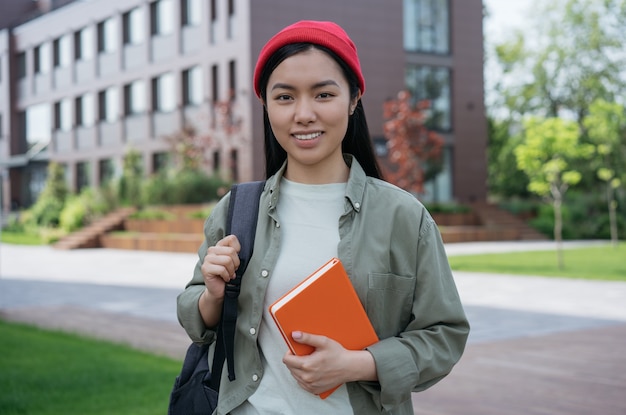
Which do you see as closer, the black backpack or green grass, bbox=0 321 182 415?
the black backpack

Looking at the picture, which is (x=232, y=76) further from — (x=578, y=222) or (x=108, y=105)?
(x=578, y=222)

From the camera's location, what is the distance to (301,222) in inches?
79.9

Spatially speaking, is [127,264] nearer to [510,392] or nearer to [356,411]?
→ [510,392]

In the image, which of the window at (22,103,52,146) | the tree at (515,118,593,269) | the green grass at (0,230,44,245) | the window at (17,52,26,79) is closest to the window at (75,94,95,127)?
the window at (22,103,52,146)

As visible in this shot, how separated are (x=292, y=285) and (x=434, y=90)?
31.9m

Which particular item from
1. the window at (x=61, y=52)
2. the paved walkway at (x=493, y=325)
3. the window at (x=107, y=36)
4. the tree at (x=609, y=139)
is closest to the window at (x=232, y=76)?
the window at (x=107, y=36)

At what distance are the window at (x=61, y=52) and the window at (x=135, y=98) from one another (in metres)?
5.44

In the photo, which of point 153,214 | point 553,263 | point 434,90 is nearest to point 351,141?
point 553,263

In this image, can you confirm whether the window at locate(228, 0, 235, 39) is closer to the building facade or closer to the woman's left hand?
the building facade

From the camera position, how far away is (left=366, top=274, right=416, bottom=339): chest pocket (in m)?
1.91

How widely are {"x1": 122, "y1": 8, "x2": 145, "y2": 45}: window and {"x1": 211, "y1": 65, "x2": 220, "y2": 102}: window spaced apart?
5.47 meters

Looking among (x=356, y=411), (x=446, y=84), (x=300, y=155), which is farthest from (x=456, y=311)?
(x=446, y=84)

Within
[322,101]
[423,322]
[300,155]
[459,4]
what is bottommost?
[423,322]

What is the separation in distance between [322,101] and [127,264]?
17.8 meters
